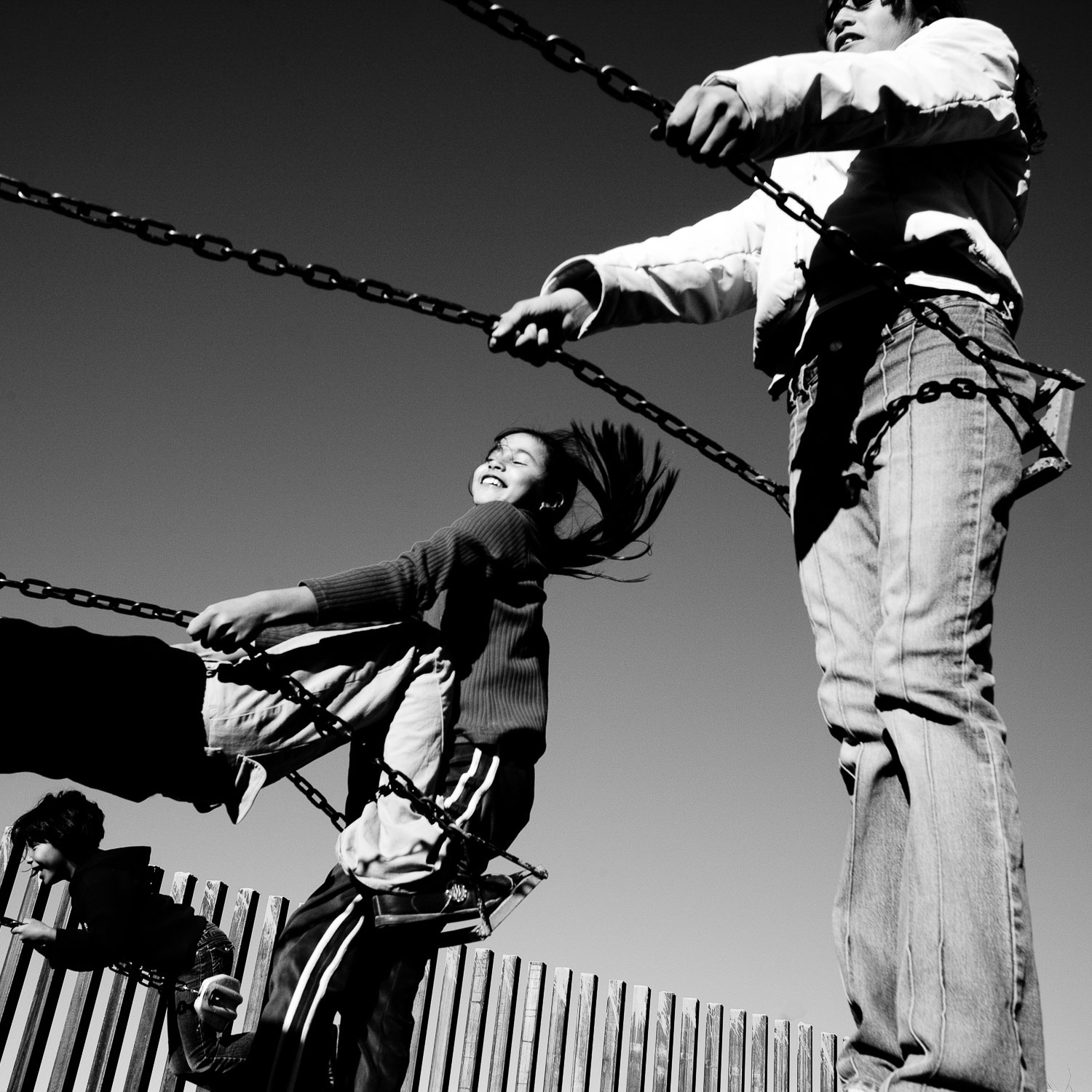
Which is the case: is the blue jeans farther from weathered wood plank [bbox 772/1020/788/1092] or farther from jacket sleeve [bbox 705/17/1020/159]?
weathered wood plank [bbox 772/1020/788/1092]

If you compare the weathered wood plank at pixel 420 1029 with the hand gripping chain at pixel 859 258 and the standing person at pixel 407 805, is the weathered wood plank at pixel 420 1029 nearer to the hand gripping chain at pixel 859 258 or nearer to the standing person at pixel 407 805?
the standing person at pixel 407 805

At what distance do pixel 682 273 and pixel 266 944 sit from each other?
135 inches

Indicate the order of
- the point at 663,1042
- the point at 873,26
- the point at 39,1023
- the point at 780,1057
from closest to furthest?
the point at 873,26 → the point at 39,1023 → the point at 663,1042 → the point at 780,1057

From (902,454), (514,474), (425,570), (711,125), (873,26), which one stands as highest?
(873,26)

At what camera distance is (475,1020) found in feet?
15.5

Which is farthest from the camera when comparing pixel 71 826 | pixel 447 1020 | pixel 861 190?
pixel 447 1020

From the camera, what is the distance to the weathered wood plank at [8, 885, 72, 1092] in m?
3.68

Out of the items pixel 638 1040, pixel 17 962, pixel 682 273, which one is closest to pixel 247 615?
pixel 682 273

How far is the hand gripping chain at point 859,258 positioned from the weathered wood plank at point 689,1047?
469cm

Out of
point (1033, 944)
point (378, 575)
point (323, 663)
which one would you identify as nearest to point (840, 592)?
point (1033, 944)

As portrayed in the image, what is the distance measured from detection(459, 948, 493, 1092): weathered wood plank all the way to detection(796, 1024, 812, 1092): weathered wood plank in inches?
84.3

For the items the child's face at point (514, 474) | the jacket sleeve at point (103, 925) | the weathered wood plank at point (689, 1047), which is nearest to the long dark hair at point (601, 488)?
the child's face at point (514, 474)

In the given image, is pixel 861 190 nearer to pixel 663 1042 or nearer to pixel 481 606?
pixel 481 606

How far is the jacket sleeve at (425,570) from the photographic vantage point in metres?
2.21
